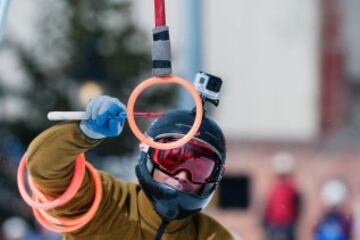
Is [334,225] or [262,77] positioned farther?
[262,77]

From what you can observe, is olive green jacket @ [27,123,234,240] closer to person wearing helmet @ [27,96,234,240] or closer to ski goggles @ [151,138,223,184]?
person wearing helmet @ [27,96,234,240]

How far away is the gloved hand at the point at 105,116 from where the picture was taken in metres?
4.60

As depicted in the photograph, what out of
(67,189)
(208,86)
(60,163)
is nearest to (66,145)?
(60,163)

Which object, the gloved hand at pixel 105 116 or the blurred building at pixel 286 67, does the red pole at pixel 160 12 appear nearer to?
the gloved hand at pixel 105 116

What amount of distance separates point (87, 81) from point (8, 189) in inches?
51.4

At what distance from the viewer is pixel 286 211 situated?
45.5 ft

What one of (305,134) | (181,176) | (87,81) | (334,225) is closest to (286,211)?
(334,225)

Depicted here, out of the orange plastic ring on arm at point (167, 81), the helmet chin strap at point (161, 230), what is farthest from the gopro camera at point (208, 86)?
the helmet chin strap at point (161, 230)

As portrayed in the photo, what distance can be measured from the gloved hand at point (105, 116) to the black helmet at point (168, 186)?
1.80 feet

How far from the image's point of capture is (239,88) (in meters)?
19.6

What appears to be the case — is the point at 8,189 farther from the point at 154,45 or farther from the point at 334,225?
the point at 154,45

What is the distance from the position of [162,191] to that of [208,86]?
42 centimetres

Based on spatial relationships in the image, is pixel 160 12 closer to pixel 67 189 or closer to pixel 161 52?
pixel 161 52

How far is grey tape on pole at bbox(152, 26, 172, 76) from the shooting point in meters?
4.70
